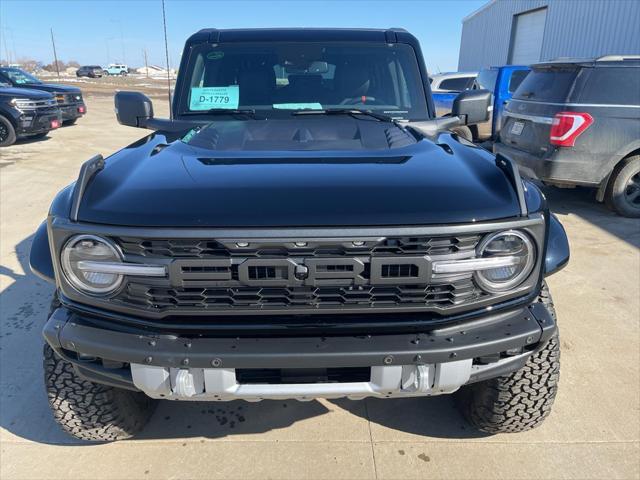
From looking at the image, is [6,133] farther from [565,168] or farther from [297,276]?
[297,276]

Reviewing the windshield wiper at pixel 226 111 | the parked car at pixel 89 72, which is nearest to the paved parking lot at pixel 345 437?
the windshield wiper at pixel 226 111

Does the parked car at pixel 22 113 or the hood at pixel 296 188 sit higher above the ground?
the hood at pixel 296 188

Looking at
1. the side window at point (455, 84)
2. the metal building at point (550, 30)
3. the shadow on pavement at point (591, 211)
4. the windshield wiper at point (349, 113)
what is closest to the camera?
the windshield wiper at point (349, 113)

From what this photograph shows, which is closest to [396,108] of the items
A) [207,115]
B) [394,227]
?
[207,115]

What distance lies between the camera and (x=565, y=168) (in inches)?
229

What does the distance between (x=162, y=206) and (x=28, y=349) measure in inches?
82.2

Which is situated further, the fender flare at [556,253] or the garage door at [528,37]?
the garage door at [528,37]

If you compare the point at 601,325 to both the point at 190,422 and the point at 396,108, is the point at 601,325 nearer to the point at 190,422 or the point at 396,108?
the point at 396,108

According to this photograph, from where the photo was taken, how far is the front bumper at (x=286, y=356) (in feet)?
5.80

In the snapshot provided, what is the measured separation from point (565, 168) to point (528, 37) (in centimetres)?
1650

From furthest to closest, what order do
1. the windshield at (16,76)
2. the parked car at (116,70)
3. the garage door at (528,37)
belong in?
the parked car at (116,70) → the garage door at (528,37) → the windshield at (16,76)

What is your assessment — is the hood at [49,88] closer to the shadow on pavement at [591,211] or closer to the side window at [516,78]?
the side window at [516,78]

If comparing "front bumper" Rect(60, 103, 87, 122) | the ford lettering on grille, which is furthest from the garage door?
the ford lettering on grille

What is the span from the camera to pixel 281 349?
1.78m
